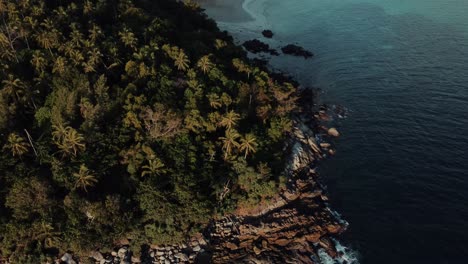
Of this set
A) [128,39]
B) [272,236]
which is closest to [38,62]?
[128,39]

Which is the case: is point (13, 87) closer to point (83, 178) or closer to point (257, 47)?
point (83, 178)

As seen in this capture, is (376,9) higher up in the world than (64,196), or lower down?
higher up

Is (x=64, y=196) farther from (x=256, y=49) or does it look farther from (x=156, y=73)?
(x=256, y=49)

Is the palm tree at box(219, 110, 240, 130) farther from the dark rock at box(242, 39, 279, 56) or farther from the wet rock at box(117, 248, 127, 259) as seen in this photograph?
the dark rock at box(242, 39, 279, 56)

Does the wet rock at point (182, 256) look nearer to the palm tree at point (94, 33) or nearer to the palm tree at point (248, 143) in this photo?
the palm tree at point (248, 143)

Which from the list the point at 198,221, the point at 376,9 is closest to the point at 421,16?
the point at 376,9

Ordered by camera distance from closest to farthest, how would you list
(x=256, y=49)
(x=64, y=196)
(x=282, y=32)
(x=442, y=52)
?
(x=64, y=196) → (x=442, y=52) → (x=256, y=49) → (x=282, y=32)

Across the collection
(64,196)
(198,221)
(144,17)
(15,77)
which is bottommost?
(198,221)
